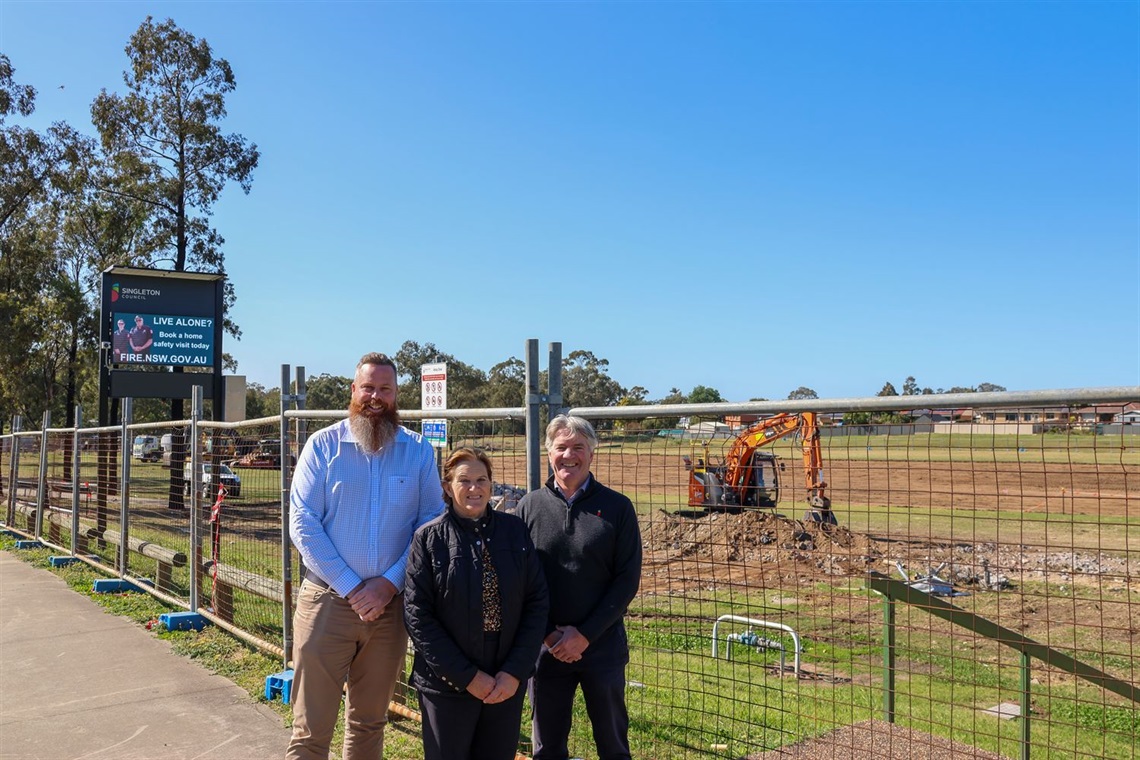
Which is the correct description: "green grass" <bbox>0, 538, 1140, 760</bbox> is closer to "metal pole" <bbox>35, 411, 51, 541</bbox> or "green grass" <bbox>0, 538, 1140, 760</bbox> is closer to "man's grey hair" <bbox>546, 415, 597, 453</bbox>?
"man's grey hair" <bbox>546, 415, 597, 453</bbox>

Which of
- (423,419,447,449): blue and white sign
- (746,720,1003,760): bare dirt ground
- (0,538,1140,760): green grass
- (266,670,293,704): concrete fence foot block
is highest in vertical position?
(423,419,447,449): blue and white sign

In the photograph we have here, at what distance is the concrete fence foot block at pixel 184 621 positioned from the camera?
827 cm

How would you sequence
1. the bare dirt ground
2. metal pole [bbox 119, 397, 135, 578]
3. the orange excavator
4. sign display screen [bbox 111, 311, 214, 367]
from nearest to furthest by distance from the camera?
1. the orange excavator
2. the bare dirt ground
3. metal pole [bbox 119, 397, 135, 578]
4. sign display screen [bbox 111, 311, 214, 367]

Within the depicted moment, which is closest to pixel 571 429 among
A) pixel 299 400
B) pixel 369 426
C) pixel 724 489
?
pixel 369 426

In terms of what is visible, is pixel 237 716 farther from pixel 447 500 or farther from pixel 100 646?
pixel 447 500

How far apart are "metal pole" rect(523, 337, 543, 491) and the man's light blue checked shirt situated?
59cm

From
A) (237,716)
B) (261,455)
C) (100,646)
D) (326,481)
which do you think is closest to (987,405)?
(326,481)

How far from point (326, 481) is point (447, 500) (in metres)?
0.65

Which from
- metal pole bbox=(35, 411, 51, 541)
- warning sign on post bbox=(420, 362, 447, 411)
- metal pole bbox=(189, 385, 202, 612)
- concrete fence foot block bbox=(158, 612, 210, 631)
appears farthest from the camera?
metal pole bbox=(35, 411, 51, 541)

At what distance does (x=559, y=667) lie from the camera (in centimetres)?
380

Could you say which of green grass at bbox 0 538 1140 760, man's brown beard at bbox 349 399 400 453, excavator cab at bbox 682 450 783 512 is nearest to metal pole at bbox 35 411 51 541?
green grass at bbox 0 538 1140 760

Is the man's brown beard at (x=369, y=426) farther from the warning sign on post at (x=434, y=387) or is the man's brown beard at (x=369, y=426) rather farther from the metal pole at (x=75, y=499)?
the metal pole at (x=75, y=499)

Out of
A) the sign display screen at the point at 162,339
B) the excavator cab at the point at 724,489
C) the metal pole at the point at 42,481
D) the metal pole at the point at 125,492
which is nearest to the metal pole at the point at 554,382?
the excavator cab at the point at 724,489

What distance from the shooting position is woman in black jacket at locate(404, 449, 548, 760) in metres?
3.52
